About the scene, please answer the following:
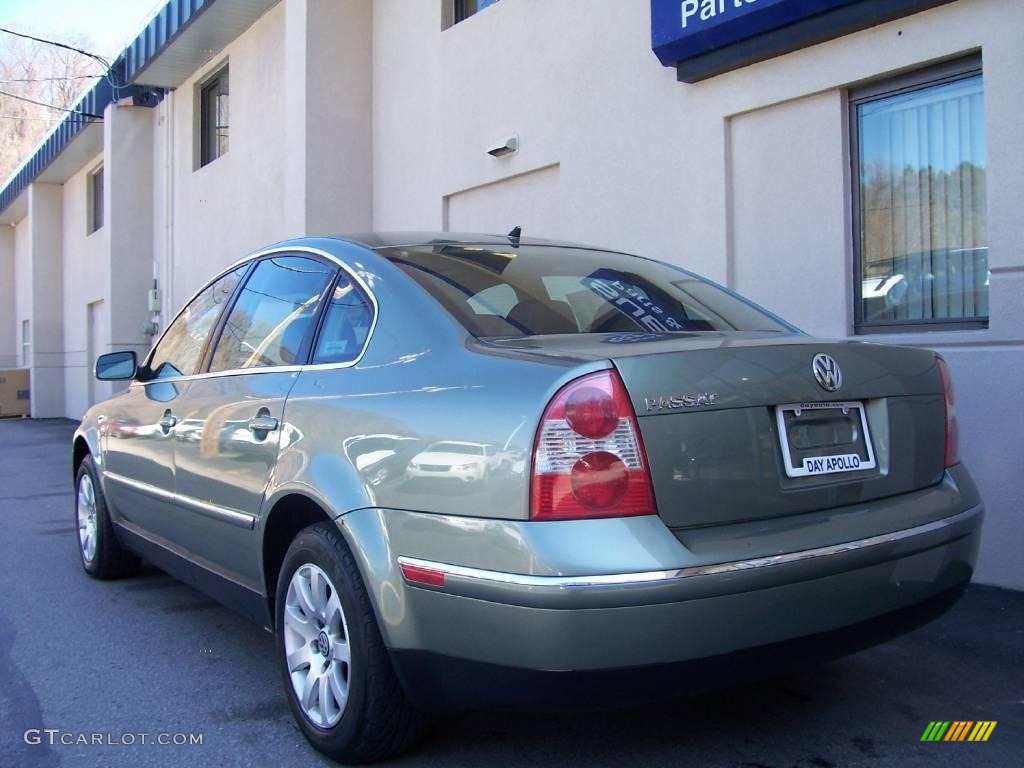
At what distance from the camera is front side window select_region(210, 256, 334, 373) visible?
353cm

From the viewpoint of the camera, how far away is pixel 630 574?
2.26m

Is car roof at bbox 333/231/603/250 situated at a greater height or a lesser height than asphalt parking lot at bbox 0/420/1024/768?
greater

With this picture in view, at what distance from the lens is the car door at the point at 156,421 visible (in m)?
4.25

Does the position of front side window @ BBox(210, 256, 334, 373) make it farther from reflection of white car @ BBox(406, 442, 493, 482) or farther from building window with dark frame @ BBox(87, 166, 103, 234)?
building window with dark frame @ BBox(87, 166, 103, 234)

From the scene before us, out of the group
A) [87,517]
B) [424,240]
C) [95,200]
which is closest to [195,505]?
[424,240]

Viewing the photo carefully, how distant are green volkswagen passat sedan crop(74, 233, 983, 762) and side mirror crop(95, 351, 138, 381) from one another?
5.14ft

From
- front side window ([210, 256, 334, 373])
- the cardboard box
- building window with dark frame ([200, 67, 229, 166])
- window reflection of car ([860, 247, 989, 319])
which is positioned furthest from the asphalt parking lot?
the cardboard box

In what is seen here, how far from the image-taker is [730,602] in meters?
2.33

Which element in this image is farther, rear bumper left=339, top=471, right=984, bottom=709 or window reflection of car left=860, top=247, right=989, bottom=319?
window reflection of car left=860, top=247, right=989, bottom=319

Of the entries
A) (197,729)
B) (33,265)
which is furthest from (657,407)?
(33,265)

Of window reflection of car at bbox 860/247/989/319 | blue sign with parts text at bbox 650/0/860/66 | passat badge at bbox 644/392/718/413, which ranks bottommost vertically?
passat badge at bbox 644/392/718/413

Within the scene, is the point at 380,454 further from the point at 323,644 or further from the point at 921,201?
the point at 921,201

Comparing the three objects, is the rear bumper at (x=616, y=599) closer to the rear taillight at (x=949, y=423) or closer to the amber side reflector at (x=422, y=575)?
the amber side reflector at (x=422, y=575)

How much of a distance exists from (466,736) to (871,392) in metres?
1.64
